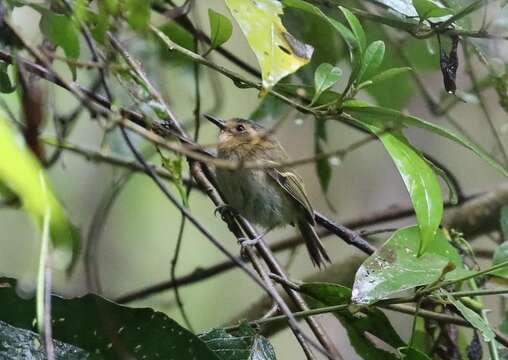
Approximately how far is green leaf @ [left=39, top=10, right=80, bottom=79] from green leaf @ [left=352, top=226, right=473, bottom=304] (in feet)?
1.57

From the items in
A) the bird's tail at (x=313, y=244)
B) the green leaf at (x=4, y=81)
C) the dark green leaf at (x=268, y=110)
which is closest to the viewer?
the green leaf at (x=4, y=81)

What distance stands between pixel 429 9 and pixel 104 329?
2.05 feet

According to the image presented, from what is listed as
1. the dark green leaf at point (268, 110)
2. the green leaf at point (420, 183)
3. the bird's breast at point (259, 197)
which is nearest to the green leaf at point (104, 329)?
the green leaf at point (420, 183)

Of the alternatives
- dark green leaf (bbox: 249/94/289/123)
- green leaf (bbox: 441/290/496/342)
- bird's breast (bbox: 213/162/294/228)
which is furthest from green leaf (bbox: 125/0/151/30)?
bird's breast (bbox: 213/162/294/228)

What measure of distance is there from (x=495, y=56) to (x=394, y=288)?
0.56m

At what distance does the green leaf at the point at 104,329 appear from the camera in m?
1.17

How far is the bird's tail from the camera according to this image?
213 cm

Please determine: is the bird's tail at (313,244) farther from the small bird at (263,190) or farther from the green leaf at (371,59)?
the green leaf at (371,59)

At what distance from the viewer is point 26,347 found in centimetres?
115

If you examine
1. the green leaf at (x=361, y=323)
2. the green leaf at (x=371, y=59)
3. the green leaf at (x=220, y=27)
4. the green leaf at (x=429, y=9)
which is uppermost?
the green leaf at (x=220, y=27)

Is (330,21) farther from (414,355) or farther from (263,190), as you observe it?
(263,190)

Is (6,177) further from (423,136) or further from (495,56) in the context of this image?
(423,136)

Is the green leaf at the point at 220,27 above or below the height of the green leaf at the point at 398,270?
above

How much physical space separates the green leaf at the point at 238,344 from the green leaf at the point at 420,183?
0.28 meters
